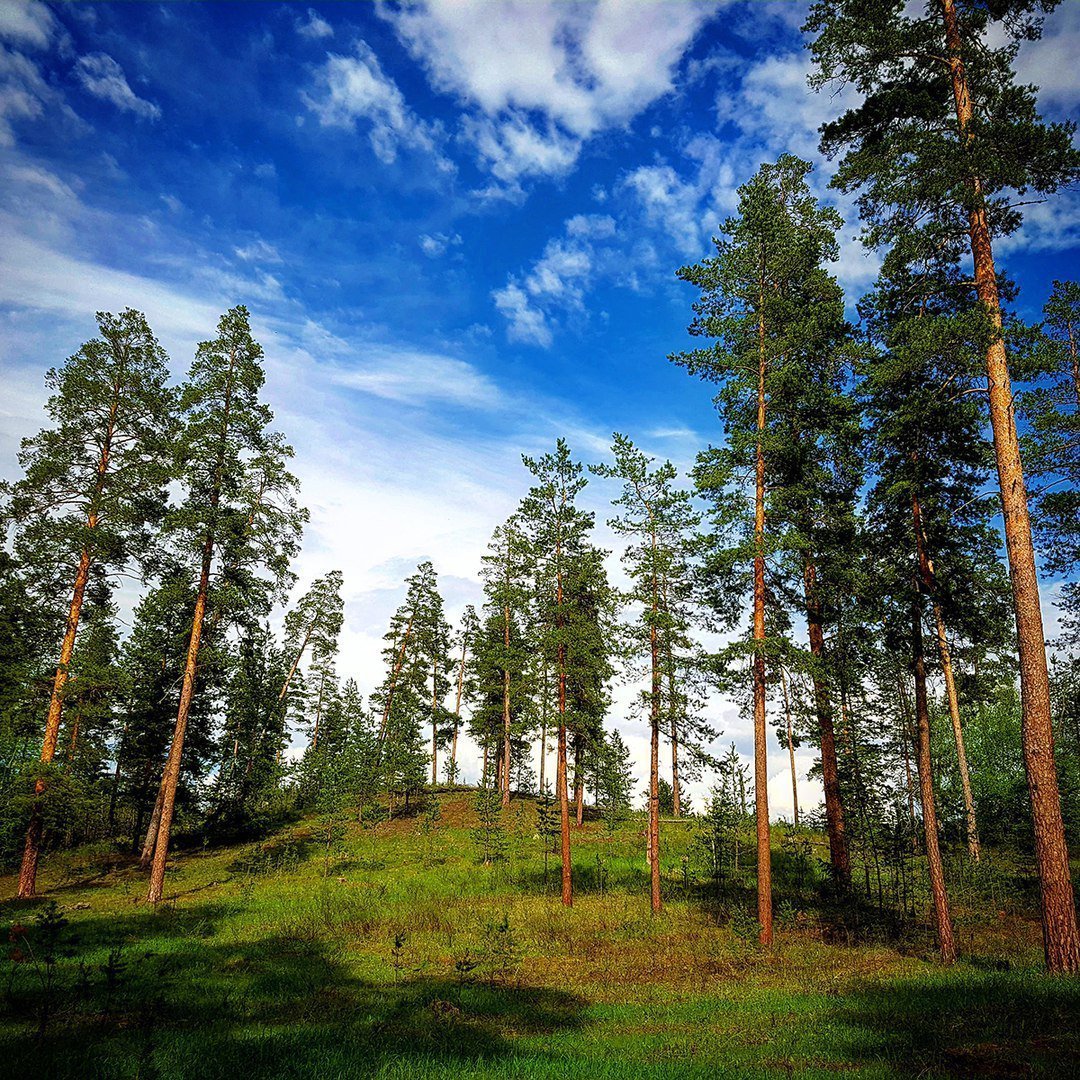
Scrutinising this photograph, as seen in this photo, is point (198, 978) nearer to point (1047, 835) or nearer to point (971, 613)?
point (1047, 835)

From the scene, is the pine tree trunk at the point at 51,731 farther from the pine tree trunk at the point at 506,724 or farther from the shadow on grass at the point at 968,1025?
the shadow on grass at the point at 968,1025

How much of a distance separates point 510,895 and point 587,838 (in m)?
11.6

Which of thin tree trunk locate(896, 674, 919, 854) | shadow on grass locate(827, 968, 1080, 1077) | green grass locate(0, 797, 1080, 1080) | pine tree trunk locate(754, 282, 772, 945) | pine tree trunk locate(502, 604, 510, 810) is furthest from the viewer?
pine tree trunk locate(502, 604, 510, 810)

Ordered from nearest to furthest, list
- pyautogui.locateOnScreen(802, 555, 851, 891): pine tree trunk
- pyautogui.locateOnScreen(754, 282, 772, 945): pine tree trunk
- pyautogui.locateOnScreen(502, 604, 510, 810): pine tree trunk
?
pyautogui.locateOnScreen(754, 282, 772, 945): pine tree trunk, pyautogui.locateOnScreen(802, 555, 851, 891): pine tree trunk, pyautogui.locateOnScreen(502, 604, 510, 810): pine tree trunk

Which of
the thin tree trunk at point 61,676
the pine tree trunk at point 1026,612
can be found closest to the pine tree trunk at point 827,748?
the pine tree trunk at point 1026,612

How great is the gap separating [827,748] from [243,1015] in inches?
622

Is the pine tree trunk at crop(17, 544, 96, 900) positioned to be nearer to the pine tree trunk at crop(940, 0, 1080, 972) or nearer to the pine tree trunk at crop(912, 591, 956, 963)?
the pine tree trunk at crop(912, 591, 956, 963)

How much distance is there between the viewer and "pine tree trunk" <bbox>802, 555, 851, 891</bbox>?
17.3 meters

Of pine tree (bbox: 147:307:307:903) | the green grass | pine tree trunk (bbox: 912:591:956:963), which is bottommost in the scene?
the green grass

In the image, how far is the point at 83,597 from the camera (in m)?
22.6

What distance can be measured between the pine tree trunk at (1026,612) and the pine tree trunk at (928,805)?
4.38m

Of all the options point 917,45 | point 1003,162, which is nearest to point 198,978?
point 1003,162

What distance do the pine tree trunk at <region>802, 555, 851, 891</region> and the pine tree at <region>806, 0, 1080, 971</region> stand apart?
21.5ft

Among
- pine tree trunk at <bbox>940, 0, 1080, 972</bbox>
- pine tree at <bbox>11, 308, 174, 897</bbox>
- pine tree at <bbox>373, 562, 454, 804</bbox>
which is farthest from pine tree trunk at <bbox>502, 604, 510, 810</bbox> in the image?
pine tree trunk at <bbox>940, 0, 1080, 972</bbox>
